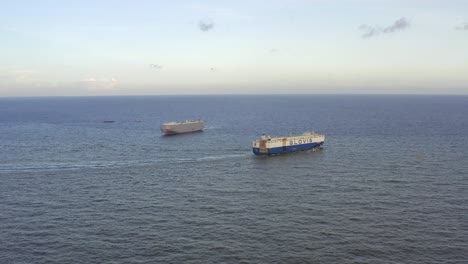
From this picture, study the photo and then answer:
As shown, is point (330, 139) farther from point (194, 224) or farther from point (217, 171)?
point (194, 224)

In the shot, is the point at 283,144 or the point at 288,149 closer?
the point at 283,144

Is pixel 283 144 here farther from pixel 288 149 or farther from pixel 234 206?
pixel 234 206

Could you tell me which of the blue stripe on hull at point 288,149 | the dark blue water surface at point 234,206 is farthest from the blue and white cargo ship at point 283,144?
the dark blue water surface at point 234,206

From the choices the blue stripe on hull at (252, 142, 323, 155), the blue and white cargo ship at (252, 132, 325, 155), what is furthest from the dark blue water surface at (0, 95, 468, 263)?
the blue and white cargo ship at (252, 132, 325, 155)

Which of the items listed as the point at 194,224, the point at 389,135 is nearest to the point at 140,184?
the point at 194,224

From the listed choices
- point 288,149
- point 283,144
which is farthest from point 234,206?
point 288,149

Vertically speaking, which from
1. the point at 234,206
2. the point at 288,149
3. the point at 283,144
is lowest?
the point at 234,206

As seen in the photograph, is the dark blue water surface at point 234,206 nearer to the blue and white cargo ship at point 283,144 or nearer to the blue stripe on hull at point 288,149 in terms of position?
the blue stripe on hull at point 288,149

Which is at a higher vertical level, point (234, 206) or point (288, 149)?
point (288, 149)
